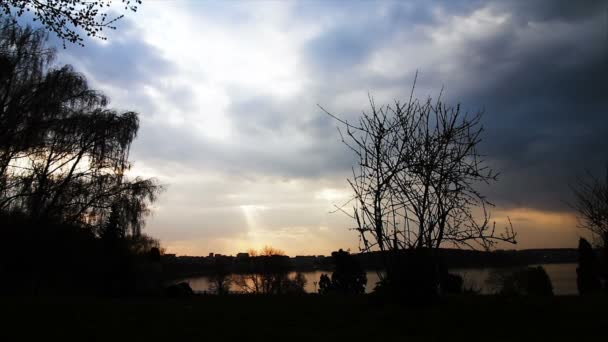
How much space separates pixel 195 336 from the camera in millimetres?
7113

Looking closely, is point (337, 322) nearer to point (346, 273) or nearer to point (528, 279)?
point (346, 273)

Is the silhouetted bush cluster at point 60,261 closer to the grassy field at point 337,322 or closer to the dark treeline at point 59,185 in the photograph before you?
the dark treeline at point 59,185

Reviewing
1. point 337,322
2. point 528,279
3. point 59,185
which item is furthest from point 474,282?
point 528,279

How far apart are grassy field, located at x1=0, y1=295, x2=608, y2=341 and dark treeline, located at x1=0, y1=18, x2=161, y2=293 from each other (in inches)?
397

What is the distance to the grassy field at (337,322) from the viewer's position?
663 centimetres

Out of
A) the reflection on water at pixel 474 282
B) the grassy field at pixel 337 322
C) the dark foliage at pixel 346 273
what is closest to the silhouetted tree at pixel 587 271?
the reflection on water at pixel 474 282

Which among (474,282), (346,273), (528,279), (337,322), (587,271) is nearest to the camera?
(337,322)

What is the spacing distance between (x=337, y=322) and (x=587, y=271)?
28.6 meters

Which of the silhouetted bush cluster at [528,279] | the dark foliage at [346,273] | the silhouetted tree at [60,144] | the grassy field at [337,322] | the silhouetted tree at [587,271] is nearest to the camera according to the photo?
the grassy field at [337,322]

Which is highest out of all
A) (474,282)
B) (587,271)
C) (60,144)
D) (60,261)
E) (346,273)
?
(60,144)

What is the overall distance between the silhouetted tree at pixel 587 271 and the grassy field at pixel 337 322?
81.4 ft

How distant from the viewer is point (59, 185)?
62.6 ft

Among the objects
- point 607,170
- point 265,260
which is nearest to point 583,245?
point 607,170

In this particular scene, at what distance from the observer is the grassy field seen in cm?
663
